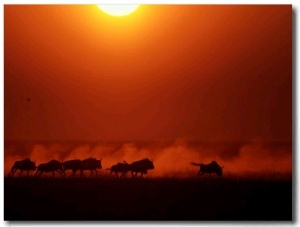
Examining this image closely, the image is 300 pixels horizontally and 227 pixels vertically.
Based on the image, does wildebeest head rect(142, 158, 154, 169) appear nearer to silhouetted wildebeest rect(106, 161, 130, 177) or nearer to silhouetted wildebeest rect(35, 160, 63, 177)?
silhouetted wildebeest rect(106, 161, 130, 177)

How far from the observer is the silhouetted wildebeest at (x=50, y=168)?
188 centimetres

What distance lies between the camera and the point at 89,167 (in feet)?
6.18

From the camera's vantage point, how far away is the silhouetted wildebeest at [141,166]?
73.8 inches

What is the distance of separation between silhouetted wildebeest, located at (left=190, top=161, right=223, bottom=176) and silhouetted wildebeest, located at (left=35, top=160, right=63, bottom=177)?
52cm

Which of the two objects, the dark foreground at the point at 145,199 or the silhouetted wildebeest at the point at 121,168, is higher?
the silhouetted wildebeest at the point at 121,168

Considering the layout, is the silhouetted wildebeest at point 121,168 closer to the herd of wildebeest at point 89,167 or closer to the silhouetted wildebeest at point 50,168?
the herd of wildebeest at point 89,167

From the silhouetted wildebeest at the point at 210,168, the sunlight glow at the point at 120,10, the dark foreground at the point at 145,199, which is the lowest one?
the dark foreground at the point at 145,199

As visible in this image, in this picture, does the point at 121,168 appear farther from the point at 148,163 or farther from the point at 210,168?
the point at 210,168

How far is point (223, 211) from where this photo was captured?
6.21 ft

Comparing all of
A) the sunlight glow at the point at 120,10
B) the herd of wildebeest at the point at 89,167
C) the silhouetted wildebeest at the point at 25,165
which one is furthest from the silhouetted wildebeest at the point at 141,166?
the sunlight glow at the point at 120,10

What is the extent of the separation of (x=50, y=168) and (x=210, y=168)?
631mm

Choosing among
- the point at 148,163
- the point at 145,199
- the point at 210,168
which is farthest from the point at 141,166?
the point at 210,168

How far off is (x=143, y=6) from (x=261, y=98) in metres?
0.60

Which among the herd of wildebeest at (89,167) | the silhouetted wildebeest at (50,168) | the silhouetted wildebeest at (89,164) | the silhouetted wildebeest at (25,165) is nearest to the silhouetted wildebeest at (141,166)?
the herd of wildebeest at (89,167)
